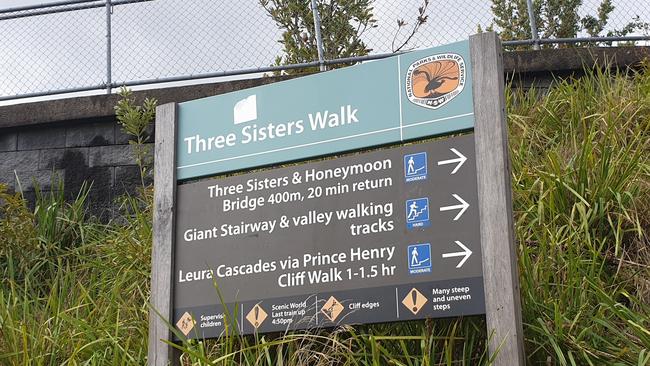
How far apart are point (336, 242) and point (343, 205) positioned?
0.16 meters

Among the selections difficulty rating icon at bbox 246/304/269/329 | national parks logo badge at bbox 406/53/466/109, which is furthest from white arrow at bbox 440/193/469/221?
difficulty rating icon at bbox 246/304/269/329

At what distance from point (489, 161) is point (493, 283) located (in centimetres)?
48

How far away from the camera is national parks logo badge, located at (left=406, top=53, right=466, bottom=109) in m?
4.03

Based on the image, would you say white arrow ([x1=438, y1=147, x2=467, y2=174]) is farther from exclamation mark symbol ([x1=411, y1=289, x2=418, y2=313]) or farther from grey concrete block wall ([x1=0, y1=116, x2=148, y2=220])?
grey concrete block wall ([x1=0, y1=116, x2=148, y2=220])

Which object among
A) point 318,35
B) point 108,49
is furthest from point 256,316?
point 108,49

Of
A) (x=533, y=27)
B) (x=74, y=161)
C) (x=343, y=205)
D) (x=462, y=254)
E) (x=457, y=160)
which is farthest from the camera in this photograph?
(x=533, y=27)

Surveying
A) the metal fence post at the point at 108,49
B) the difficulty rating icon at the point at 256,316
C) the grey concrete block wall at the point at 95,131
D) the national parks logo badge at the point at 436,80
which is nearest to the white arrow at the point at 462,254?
the national parks logo badge at the point at 436,80

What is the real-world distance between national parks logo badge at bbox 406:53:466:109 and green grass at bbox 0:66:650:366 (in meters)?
0.89

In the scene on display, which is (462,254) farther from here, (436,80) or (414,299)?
(436,80)

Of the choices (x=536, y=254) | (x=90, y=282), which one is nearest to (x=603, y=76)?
(x=536, y=254)

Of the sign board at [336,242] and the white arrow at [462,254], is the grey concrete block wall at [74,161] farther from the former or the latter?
the white arrow at [462,254]

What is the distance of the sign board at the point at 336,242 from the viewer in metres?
3.88

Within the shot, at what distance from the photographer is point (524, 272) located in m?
4.39

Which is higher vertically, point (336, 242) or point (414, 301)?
point (336, 242)
